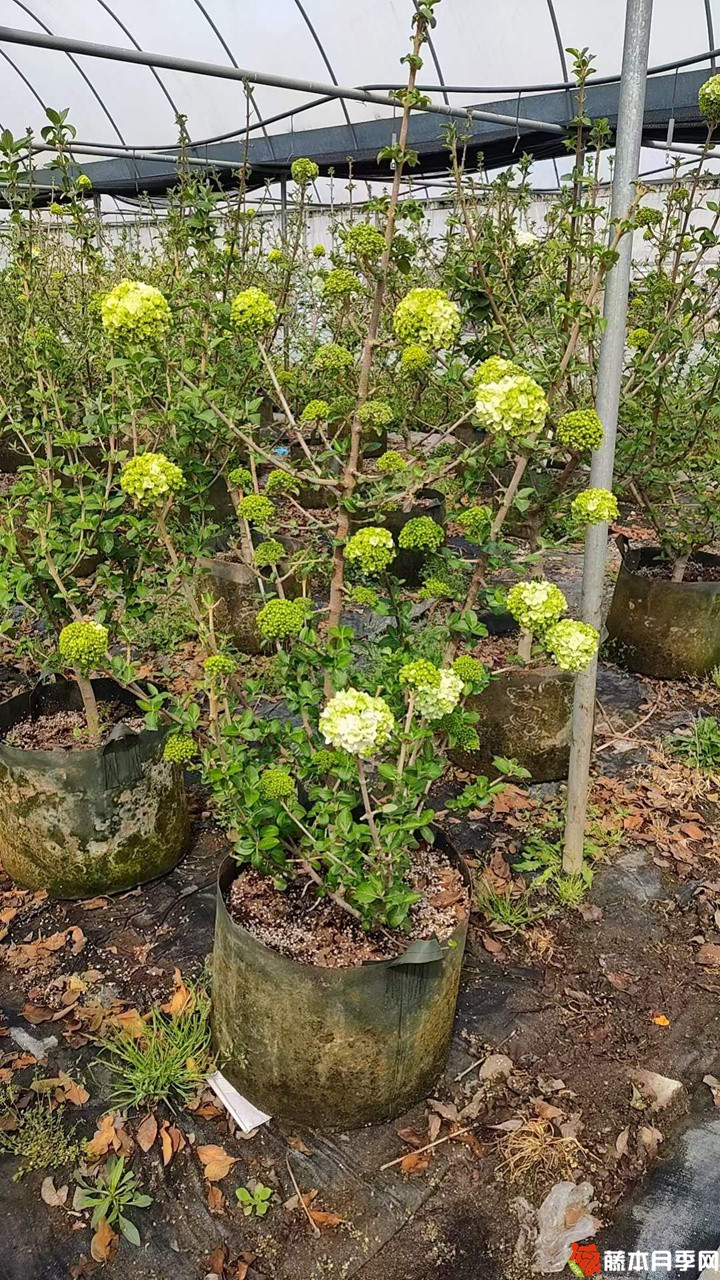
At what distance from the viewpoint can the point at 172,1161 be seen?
1.68 metres

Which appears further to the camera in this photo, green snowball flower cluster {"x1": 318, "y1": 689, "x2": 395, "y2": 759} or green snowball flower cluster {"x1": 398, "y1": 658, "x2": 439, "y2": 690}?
green snowball flower cluster {"x1": 398, "y1": 658, "x2": 439, "y2": 690}

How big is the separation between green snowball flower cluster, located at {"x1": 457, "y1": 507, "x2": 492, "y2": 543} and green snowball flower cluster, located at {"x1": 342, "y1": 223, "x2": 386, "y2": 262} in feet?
1.90

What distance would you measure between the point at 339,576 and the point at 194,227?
1253mm

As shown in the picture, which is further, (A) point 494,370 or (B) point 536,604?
(B) point 536,604

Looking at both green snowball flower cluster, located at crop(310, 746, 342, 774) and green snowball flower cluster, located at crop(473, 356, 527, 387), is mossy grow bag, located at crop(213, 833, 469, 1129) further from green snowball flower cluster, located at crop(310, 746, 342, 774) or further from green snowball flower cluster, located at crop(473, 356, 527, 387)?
green snowball flower cluster, located at crop(473, 356, 527, 387)

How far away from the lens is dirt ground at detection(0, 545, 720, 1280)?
155cm

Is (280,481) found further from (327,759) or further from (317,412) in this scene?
(327,759)

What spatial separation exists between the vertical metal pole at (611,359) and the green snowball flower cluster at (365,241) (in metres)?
0.60

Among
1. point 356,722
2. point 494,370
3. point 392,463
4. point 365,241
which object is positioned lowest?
point 356,722

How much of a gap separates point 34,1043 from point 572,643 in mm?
1560

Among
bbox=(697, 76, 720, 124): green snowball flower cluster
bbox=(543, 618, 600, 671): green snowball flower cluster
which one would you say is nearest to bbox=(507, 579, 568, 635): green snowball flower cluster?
bbox=(543, 618, 600, 671): green snowball flower cluster

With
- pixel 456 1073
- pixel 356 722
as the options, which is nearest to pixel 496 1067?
pixel 456 1073

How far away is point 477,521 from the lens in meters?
1.87

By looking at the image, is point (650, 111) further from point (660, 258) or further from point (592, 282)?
point (592, 282)
